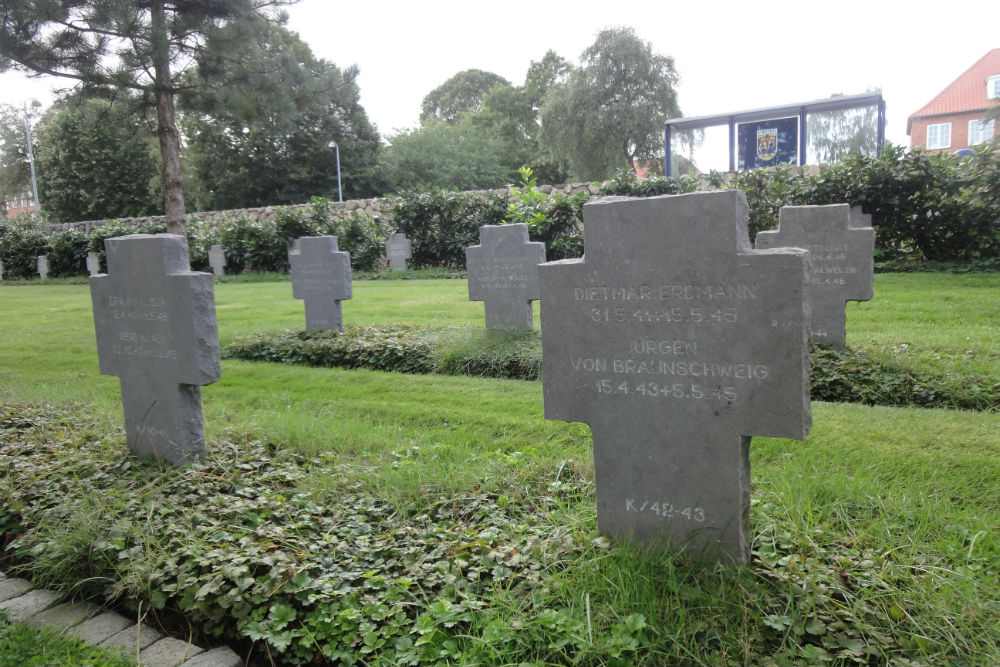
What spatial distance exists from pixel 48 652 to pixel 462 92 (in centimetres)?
5574

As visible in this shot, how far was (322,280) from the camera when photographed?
355 inches

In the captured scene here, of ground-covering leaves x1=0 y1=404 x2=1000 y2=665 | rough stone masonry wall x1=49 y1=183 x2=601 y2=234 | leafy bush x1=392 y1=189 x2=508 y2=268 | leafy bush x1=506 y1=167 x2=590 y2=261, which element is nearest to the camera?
ground-covering leaves x1=0 y1=404 x2=1000 y2=665

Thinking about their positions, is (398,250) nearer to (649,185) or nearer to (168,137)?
(168,137)

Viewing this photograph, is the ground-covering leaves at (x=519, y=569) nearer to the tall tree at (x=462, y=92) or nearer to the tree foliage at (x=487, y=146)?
the tree foliage at (x=487, y=146)

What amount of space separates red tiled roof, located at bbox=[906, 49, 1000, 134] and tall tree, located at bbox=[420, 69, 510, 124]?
30162 millimetres

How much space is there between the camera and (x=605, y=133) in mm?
34844

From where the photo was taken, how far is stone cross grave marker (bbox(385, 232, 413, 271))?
19.3 meters

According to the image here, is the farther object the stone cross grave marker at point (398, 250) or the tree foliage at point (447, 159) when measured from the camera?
the tree foliage at point (447, 159)

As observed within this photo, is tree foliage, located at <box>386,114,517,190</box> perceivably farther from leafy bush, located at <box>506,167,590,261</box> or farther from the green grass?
the green grass

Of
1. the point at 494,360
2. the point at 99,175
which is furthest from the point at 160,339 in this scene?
the point at 99,175

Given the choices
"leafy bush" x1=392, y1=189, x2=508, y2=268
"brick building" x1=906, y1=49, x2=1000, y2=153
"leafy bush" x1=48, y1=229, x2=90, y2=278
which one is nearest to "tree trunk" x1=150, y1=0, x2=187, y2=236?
"leafy bush" x1=392, y1=189, x2=508, y2=268

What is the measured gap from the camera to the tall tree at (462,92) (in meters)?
53.6

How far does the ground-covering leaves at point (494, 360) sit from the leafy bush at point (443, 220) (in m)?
10.3

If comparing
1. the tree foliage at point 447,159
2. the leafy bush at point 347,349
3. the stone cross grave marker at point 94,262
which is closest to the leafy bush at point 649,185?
the leafy bush at point 347,349
